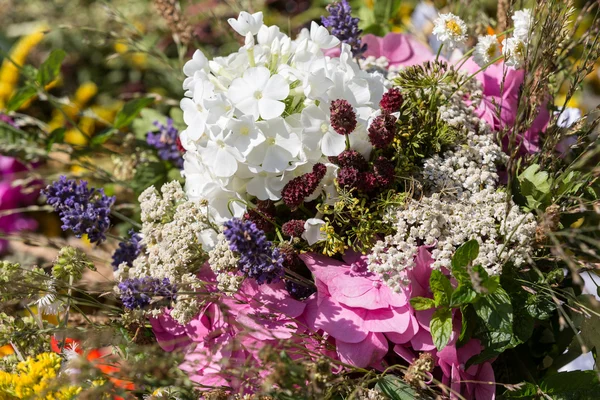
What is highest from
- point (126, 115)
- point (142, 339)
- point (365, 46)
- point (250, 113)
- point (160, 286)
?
point (365, 46)

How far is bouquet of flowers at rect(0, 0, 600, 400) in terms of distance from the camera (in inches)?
30.0

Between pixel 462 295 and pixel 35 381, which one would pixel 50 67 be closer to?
pixel 35 381

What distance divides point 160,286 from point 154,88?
1.50m

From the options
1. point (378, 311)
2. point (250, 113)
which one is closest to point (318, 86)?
point (250, 113)

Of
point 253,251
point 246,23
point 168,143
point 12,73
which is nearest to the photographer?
point 253,251

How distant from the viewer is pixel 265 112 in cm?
77

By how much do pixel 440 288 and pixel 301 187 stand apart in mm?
213

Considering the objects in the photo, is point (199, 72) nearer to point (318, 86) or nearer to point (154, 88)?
point (318, 86)

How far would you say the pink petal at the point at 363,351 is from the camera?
0.78m

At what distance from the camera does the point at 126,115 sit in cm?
128

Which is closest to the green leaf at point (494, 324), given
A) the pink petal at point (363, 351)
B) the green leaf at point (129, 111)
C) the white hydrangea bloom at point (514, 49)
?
the pink petal at point (363, 351)

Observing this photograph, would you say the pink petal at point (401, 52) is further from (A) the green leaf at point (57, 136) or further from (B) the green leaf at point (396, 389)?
(A) the green leaf at point (57, 136)

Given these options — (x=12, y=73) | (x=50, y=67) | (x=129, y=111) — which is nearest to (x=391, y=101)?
(x=129, y=111)

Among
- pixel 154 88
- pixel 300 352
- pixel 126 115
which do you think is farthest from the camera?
pixel 154 88
